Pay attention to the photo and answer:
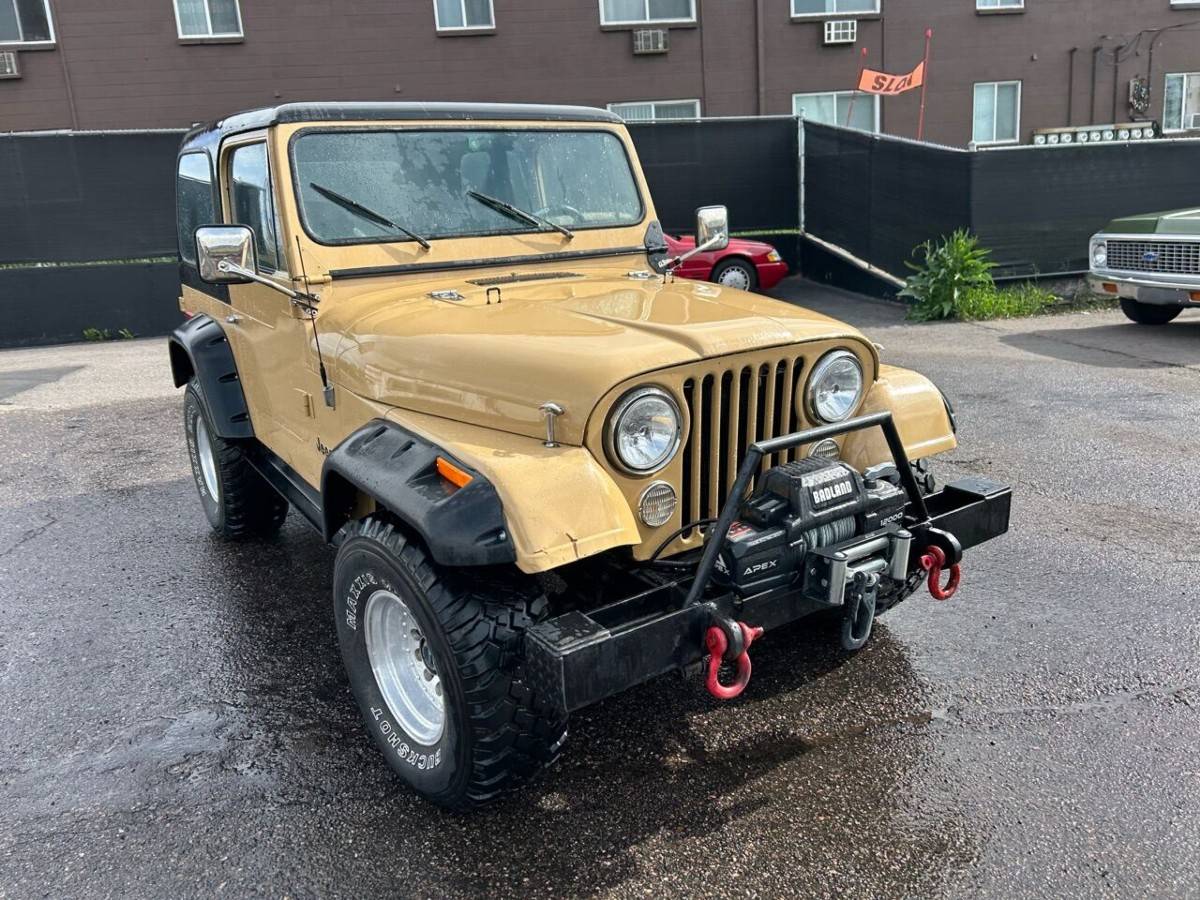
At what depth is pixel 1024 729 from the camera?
3.23 metres

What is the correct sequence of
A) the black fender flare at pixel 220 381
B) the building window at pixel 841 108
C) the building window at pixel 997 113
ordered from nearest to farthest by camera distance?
the black fender flare at pixel 220 381
the building window at pixel 841 108
the building window at pixel 997 113

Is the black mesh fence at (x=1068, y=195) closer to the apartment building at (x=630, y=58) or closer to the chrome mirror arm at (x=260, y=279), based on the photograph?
the apartment building at (x=630, y=58)

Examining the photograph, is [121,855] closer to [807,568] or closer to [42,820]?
[42,820]

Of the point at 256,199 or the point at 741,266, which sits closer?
the point at 256,199

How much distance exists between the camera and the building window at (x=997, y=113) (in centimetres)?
1788

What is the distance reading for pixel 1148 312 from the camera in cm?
1049

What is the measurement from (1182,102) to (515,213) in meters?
19.7

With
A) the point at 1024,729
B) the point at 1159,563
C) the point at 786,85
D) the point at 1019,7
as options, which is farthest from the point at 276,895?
the point at 1019,7

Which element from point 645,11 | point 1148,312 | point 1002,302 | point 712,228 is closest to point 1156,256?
point 1148,312

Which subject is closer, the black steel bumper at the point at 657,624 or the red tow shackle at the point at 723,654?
the black steel bumper at the point at 657,624

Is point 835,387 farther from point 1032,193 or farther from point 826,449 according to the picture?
point 1032,193

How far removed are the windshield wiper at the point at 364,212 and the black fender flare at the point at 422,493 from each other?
0.94 m

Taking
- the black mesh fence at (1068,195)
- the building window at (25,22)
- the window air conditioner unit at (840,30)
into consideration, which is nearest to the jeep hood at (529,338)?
the black mesh fence at (1068,195)

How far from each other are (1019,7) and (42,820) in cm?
1973
